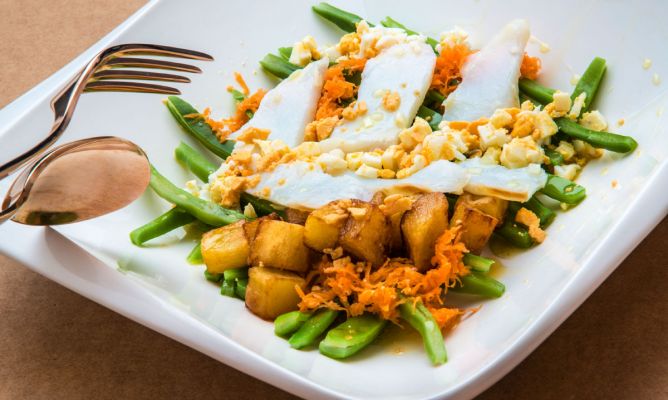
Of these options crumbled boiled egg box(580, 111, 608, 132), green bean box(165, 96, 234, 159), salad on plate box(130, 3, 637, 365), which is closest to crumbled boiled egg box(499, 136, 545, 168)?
salad on plate box(130, 3, 637, 365)

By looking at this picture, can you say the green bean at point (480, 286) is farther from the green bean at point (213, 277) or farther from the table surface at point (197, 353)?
the green bean at point (213, 277)

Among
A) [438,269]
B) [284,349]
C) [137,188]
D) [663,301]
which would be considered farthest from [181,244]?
[663,301]

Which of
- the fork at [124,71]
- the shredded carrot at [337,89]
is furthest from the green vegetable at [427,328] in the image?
the fork at [124,71]

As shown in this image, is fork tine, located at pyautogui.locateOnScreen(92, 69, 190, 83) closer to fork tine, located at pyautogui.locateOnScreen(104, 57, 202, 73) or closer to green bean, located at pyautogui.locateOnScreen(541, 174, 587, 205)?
fork tine, located at pyautogui.locateOnScreen(104, 57, 202, 73)

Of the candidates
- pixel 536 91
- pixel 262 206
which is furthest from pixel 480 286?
pixel 536 91

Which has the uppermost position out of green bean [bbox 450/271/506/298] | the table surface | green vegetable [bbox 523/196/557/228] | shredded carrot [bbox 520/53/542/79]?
shredded carrot [bbox 520/53/542/79]
